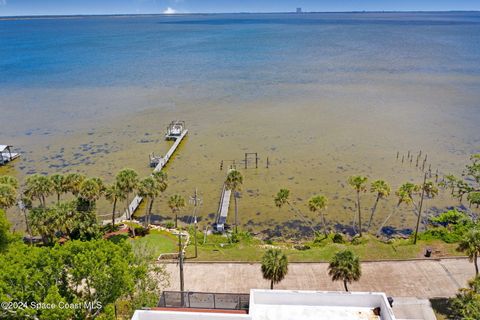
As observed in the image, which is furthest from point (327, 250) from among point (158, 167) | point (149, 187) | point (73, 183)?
point (158, 167)

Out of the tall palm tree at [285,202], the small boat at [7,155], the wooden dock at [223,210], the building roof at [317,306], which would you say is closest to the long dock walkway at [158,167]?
the wooden dock at [223,210]

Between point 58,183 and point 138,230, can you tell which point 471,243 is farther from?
point 58,183

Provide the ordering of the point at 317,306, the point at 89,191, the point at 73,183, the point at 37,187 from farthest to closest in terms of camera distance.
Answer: the point at 73,183
the point at 89,191
the point at 37,187
the point at 317,306

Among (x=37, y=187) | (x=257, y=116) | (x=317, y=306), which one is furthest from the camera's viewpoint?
(x=257, y=116)

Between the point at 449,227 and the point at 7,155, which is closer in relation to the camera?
the point at 449,227

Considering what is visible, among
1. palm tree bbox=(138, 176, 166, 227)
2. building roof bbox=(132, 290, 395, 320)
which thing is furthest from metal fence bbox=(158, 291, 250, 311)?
palm tree bbox=(138, 176, 166, 227)

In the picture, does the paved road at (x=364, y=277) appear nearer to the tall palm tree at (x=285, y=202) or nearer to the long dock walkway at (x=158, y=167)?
the tall palm tree at (x=285, y=202)

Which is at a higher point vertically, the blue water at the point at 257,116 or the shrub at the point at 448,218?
the blue water at the point at 257,116
